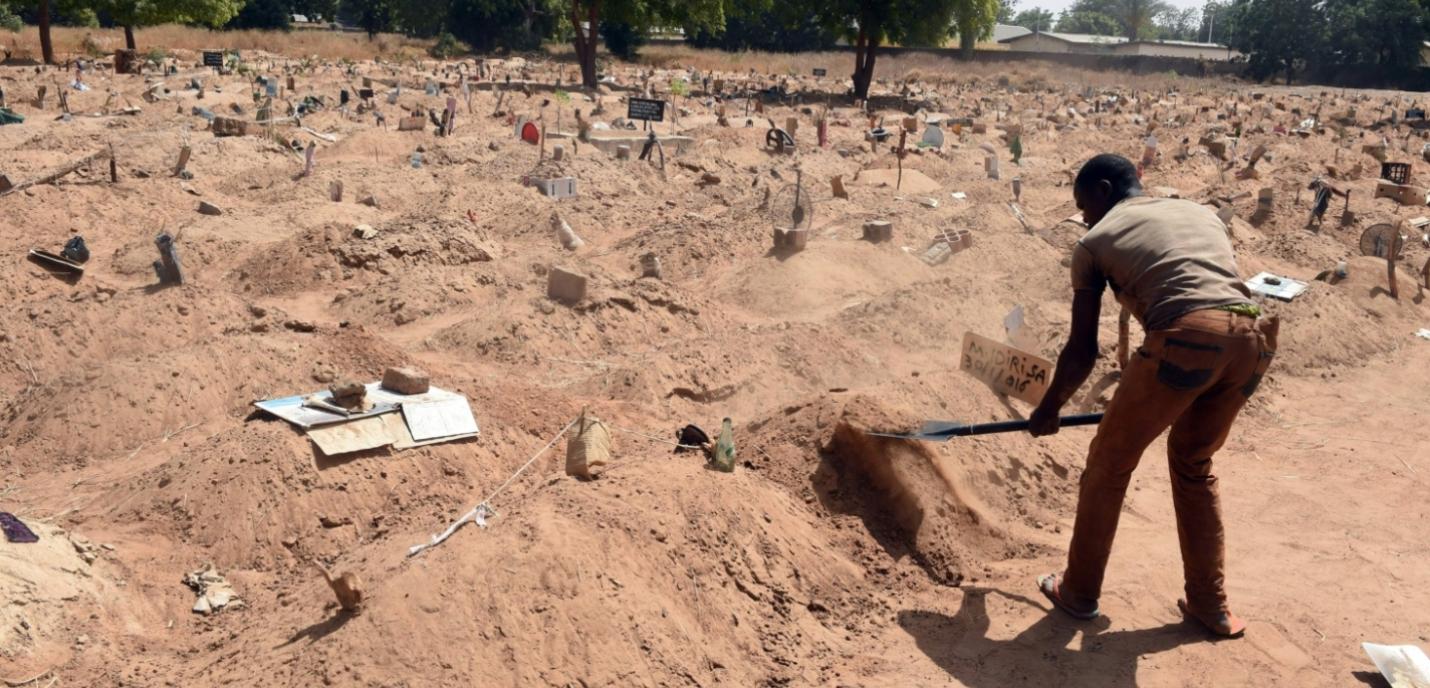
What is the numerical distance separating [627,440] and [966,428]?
8.49 ft

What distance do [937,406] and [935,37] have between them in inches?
1177

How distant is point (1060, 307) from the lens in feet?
35.6

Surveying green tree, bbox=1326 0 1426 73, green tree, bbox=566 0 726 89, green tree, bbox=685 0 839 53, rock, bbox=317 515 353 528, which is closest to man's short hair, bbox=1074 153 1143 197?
rock, bbox=317 515 353 528

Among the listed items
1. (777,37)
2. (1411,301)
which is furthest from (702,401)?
(777,37)

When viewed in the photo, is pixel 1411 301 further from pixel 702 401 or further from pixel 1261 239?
pixel 702 401

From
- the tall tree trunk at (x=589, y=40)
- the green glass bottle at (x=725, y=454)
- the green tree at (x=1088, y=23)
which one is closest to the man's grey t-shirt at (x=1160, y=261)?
the green glass bottle at (x=725, y=454)

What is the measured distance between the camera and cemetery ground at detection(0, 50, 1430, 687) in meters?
4.53

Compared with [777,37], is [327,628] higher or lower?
lower

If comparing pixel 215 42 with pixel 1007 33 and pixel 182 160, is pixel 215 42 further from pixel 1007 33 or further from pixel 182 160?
pixel 1007 33

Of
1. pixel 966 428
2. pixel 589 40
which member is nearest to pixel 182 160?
pixel 966 428

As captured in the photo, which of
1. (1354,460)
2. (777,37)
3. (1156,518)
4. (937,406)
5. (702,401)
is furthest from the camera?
(777,37)

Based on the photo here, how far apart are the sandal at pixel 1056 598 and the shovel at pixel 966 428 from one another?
647 millimetres

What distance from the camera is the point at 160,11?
33.9 m

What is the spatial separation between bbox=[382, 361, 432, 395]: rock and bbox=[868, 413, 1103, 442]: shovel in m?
2.97
